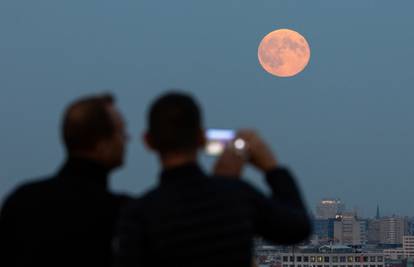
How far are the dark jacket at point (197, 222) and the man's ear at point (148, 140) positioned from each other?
8cm

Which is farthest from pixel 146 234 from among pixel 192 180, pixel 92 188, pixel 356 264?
pixel 356 264

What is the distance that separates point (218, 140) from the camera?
3.29 metres

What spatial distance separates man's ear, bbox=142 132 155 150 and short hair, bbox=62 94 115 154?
0.69 feet

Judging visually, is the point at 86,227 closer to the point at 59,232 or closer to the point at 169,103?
the point at 59,232

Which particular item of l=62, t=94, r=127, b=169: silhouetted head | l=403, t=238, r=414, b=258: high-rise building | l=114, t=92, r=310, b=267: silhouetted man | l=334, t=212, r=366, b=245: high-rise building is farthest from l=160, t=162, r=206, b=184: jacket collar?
l=334, t=212, r=366, b=245: high-rise building

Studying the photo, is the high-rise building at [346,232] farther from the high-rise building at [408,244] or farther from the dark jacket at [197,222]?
the dark jacket at [197,222]

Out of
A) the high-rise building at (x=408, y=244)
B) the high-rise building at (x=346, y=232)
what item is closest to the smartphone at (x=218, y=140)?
the high-rise building at (x=408, y=244)

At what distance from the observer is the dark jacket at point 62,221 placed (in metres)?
3.34

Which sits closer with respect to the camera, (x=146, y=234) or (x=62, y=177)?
(x=146, y=234)

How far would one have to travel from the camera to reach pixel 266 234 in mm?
3238

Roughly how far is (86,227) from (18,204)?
0.21 meters

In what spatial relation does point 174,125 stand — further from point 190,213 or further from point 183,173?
point 190,213

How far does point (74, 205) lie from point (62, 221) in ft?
0.21

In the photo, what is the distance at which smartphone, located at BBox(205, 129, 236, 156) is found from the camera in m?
3.26
